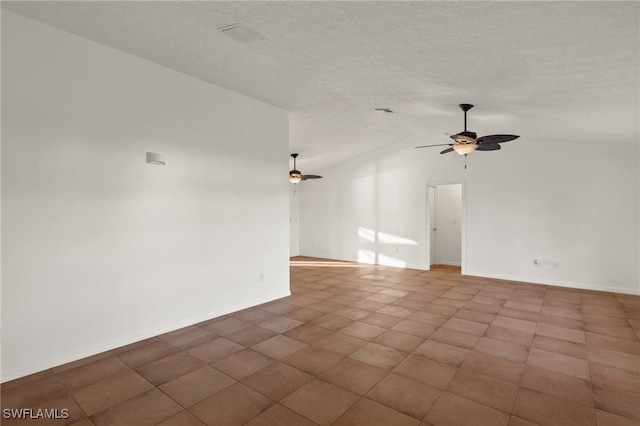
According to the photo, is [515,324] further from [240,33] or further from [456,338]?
[240,33]

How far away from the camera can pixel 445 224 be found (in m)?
9.04

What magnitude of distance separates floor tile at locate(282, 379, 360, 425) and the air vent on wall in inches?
126

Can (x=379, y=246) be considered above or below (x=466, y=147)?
below

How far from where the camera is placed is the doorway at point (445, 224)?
8852 millimetres

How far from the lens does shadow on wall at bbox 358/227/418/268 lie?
8.36 meters

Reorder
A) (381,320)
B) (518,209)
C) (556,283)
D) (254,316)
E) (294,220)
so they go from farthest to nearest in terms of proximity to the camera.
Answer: (294,220)
(518,209)
(556,283)
(254,316)
(381,320)

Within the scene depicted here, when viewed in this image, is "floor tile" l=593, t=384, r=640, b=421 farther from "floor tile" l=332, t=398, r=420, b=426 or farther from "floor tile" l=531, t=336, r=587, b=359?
"floor tile" l=332, t=398, r=420, b=426

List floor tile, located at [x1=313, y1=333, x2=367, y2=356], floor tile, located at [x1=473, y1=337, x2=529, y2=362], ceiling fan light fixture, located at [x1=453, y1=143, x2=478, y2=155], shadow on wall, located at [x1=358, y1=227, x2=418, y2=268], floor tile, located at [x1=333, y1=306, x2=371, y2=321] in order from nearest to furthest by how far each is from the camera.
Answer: floor tile, located at [x1=473, y1=337, x2=529, y2=362], floor tile, located at [x1=313, y1=333, x2=367, y2=356], floor tile, located at [x1=333, y1=306, x2=371, y2=321], ceiling fan light fixture, located at [x1=453, y1=143, x2=478, y2=155], shadow on wall, located at [x1=358, y1=227, x2=418, y2=268]

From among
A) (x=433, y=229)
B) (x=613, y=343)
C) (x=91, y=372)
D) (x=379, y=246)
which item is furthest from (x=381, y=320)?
(x=433, y=229)

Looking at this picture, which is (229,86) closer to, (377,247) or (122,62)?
(122,62)

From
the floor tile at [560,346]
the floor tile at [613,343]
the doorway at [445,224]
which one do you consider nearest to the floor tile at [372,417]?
the floor tile at [560,346]

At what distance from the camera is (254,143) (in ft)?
16.2

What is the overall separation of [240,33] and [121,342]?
3421 mm

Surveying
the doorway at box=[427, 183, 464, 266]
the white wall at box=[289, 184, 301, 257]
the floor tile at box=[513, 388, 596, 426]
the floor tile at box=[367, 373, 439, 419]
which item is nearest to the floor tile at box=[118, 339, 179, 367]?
the floor tile at box=[367, 373, 439, 419]
